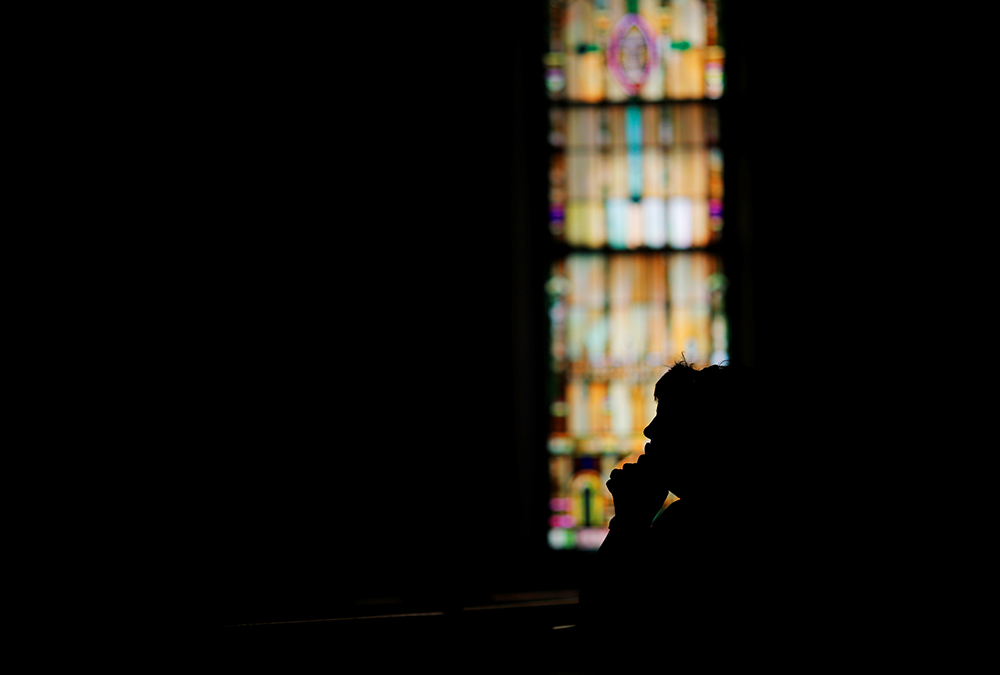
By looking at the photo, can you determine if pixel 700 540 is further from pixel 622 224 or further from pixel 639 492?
pixel 622 224

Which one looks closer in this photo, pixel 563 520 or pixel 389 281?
pixel 389 281

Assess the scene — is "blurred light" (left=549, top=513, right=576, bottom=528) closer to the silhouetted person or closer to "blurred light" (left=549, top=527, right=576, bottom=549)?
"blurred light" (left=549, top=527, right=576, bottom=549)

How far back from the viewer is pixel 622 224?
3.35 m

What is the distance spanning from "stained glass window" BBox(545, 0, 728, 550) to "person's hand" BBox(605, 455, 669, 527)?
203 cm

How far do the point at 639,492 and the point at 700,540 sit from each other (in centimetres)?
14

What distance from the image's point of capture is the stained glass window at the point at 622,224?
328 centimetres

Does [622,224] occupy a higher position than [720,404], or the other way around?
[622,224]

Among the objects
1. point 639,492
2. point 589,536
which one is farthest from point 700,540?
point 589,536

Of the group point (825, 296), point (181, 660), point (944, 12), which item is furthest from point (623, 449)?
point (944, 12)

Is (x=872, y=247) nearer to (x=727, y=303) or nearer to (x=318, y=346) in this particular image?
(x=727, y=303)

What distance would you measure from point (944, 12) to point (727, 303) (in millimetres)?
1612

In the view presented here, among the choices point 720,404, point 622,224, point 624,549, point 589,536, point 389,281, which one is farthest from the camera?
point 622,224

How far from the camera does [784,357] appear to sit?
122 inches

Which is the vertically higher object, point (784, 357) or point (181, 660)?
point (784, 357)
